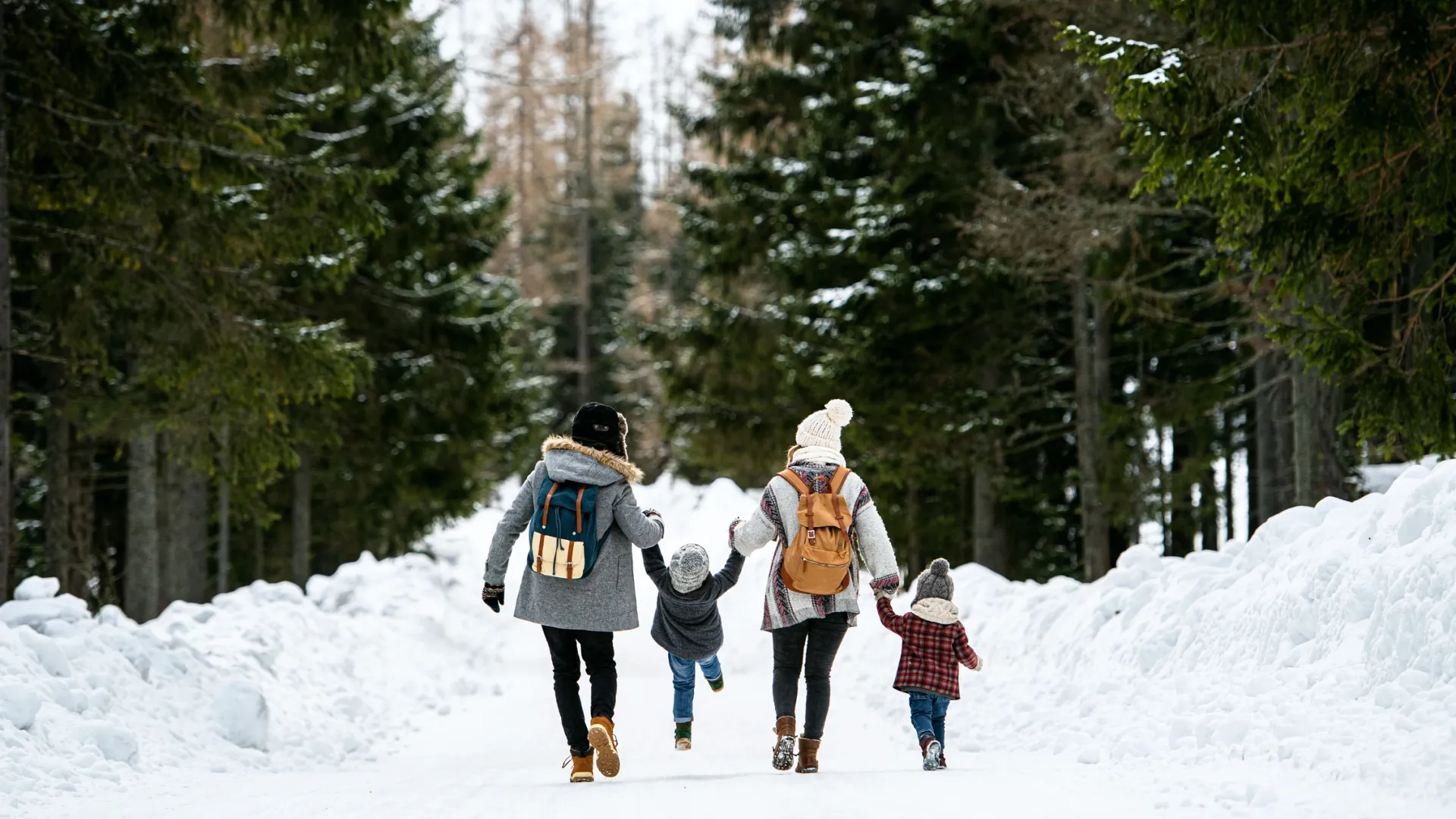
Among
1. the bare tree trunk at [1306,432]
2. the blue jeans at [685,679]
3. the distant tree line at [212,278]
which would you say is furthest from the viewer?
the bare tree trunk at [1306,432]

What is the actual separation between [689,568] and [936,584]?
4.82 ft

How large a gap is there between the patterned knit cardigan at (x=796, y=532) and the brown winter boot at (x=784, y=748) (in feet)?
1.75

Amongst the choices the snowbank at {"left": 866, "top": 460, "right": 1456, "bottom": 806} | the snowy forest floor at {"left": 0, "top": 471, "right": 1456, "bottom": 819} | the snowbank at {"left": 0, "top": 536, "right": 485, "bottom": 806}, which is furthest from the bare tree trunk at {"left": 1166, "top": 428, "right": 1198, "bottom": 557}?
the snowbank at {"left": 0, "top": 536, "right": 485, "bottom": 806}

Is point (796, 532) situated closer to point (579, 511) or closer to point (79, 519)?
point (579, 511)

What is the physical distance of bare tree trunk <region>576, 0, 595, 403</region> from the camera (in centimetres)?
4559

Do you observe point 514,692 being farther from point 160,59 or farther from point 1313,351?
point 1313,351

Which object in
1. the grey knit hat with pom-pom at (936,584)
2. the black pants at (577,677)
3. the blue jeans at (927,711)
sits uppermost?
the grey knit hat with pom-pom at (936,584)

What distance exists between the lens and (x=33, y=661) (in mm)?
7133

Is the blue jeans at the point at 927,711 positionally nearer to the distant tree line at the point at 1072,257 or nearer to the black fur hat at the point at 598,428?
the black fur hat at the point at 598,428

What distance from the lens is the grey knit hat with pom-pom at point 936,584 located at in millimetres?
7230

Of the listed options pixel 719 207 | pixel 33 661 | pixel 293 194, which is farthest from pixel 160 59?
pixel 719 207

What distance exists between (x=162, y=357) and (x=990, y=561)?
11.3m

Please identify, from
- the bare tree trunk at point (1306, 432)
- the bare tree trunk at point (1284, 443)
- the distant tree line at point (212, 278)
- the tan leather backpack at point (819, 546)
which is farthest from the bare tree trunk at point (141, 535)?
the bare tree trunk at point (1284, 443)

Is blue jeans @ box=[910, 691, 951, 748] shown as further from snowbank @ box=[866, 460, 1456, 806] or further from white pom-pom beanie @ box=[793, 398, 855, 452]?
white pom-pom beanie @ box=[793, 398, 855, 452]
